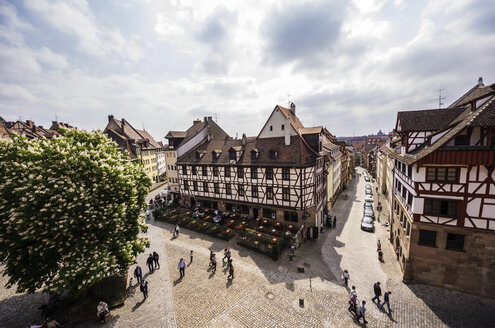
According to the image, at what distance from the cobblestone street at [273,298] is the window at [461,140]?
10.8 metres

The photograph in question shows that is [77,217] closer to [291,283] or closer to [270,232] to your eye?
[291,283]

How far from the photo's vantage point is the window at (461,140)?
13077 millimetres

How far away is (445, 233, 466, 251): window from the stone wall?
21cm

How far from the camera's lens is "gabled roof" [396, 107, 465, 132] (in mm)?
15922

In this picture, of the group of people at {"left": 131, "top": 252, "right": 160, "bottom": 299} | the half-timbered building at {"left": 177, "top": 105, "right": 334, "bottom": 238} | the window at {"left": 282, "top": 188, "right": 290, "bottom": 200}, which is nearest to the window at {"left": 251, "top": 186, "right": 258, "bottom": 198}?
the half-timbered building at {"left": 177, "top": 105, "right": 334, "bottom": 238}

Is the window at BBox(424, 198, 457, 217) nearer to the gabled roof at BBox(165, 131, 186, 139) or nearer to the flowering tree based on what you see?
the flowering tree

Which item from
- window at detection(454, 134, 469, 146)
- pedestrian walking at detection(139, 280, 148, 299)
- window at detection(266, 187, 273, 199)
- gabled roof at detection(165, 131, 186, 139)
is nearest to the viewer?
window at detection(454, 134, 469, 146)

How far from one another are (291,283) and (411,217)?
35.3 ft

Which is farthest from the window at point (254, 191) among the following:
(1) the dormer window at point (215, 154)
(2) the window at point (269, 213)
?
(1) the dormer window at point (215, 154)

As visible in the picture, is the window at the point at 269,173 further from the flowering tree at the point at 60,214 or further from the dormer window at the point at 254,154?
the flowering tree at the point at 60,214

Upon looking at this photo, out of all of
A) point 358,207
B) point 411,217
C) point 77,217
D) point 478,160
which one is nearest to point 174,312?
point 77,217

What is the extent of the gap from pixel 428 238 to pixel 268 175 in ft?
49.0

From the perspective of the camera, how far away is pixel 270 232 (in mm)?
22281

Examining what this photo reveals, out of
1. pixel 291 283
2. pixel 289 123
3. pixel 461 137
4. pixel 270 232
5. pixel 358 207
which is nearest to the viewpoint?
pixel 461 137
